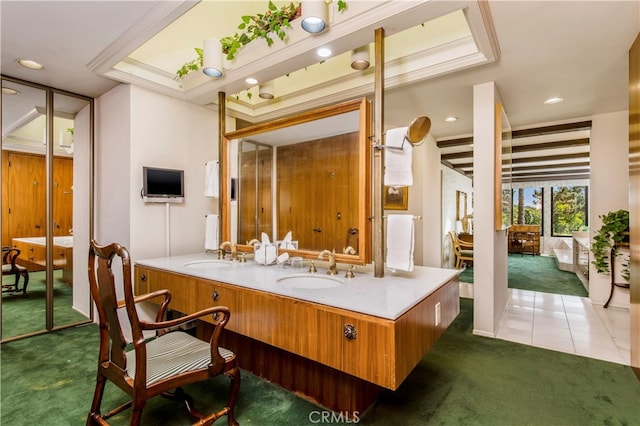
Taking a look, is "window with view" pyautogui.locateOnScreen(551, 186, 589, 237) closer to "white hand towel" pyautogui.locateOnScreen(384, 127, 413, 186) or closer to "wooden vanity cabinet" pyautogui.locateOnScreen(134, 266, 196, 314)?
"white hand towel" pyautogui.locateOnScreen(384, 127, 413, 186)

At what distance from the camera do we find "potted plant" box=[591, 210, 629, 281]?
3490 mm

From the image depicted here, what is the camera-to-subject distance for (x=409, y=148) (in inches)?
77.0

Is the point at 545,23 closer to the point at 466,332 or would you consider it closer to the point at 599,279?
the point at 466,332

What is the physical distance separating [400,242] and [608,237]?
3389 millimetres

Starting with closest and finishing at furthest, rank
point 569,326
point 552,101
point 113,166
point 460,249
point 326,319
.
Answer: point 326,319 → point 113,166 → point 569,326 → point 552,101 → point 460,249

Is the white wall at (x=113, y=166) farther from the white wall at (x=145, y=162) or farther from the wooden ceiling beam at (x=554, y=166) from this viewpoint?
the wooden ceiling beam at (x=554, y=166)

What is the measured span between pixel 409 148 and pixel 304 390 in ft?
5.45

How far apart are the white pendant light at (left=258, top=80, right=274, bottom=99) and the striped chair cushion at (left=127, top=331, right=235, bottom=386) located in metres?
2.31

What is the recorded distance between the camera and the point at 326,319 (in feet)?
4.63

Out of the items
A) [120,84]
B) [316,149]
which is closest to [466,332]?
[316,149]

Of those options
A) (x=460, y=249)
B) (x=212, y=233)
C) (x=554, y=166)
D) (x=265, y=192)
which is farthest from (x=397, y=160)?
(x=554, y=166)

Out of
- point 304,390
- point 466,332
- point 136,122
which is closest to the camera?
point 304,390

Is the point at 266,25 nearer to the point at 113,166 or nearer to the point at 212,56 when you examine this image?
the point at 212,56

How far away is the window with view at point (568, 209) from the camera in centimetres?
911
